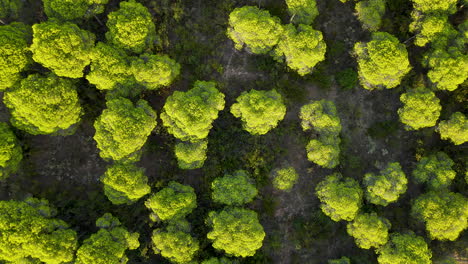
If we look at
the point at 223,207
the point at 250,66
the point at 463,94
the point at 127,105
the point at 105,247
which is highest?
the point at 463,94

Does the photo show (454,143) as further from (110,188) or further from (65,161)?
(65,161)

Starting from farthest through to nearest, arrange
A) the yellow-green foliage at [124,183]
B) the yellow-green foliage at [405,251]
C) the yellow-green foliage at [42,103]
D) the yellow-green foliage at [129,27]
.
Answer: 1. the yellow-green foliage at [405,251]
2. the yellow-green foliage at [124,183]
3. the yellow-green foliage at [129,27]
4. the yellow-green foliage at [42,103]

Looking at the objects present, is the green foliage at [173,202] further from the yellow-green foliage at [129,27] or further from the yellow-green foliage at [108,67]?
the yellow-green foliage at [129,27]

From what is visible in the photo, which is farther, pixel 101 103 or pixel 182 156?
pixel 101 103

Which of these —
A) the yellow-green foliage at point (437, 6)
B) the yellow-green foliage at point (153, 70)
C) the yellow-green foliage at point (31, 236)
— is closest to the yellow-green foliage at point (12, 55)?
the yellow-green foliage at point (153, 70)

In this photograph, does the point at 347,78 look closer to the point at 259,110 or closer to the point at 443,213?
the point at 259,110

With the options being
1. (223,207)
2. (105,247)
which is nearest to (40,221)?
(105,247)
